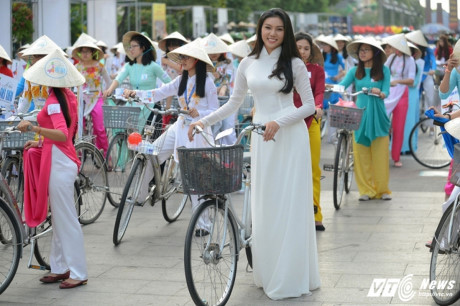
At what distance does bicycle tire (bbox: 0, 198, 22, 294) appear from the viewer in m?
6.66

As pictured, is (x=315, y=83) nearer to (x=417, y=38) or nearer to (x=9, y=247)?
(x=9, y=247)

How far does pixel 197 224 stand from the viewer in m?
6.20

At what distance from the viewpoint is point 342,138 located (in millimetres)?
10656

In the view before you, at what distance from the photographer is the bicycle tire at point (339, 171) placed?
10344mm

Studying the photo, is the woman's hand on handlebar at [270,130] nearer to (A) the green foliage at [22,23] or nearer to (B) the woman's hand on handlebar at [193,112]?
(B) the woman's hand on handlebar at [193,112]

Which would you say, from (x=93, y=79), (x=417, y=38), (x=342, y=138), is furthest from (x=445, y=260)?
(x=417, y=38)

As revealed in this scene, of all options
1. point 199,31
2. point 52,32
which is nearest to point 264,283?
point 52,32

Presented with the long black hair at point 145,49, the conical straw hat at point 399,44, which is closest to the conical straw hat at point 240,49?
the conical straw hat at point 399,44

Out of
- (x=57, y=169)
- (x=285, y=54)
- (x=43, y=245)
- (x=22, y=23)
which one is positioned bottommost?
(x=43, y=245)

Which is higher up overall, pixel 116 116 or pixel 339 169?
pixel 116 116

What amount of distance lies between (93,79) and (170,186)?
3.89 meters

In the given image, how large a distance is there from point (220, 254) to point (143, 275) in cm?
127

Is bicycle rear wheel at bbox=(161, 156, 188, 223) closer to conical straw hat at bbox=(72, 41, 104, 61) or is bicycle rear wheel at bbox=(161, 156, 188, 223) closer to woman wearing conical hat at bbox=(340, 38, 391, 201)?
woman wearing conical hat at bbox=(340, 38, 391, 201)

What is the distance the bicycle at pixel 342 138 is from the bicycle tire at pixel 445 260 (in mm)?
3910
